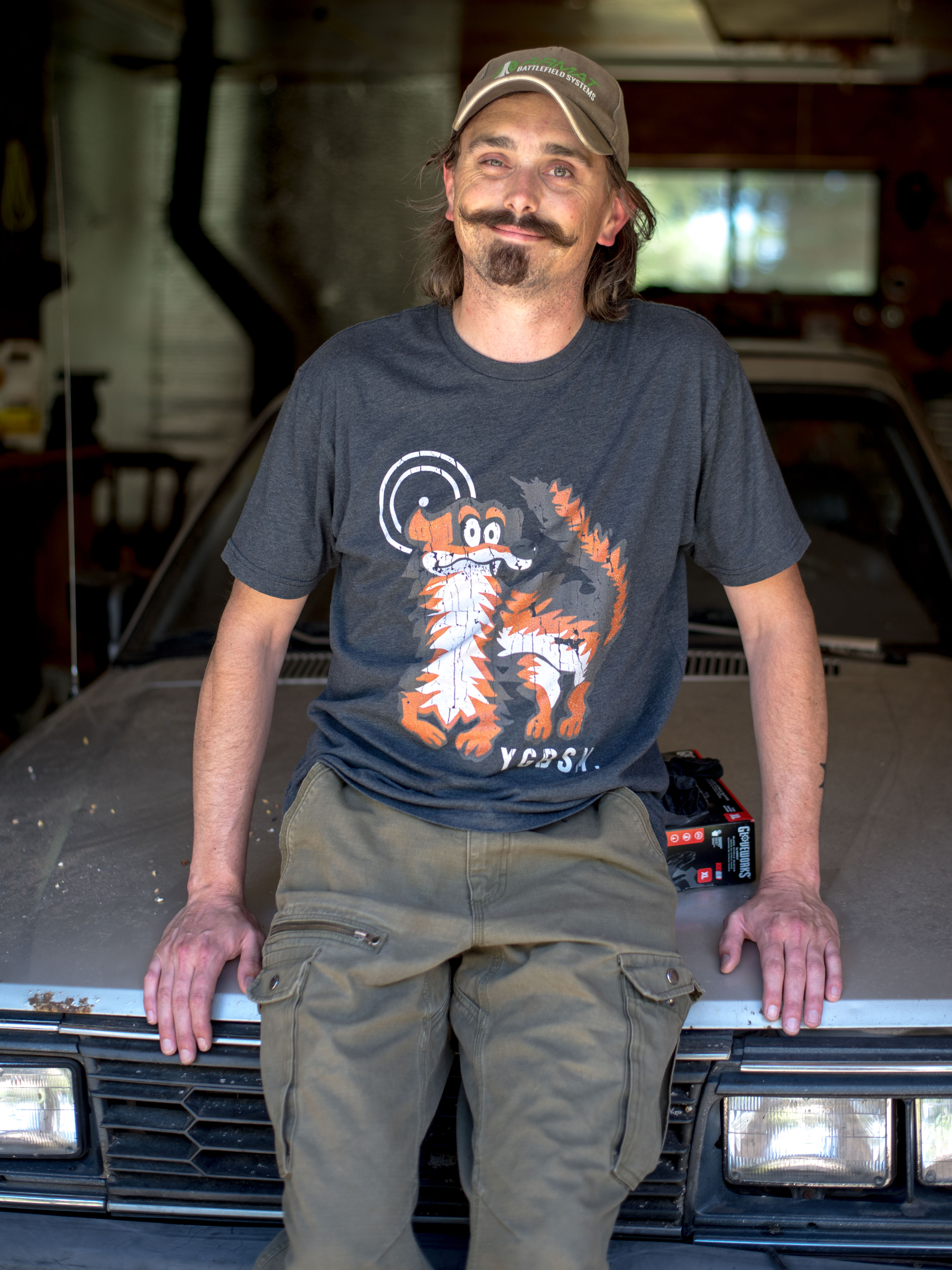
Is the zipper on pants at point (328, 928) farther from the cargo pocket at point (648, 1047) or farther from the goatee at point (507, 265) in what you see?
the goatee at point (507, 265)

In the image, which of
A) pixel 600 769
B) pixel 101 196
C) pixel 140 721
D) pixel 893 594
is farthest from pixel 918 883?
pixel 101 196

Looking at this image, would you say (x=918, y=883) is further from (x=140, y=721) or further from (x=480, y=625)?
(x=140, y=721)

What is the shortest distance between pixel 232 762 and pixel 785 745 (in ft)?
2.84

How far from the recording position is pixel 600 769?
1933 mm

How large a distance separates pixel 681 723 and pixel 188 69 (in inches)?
304

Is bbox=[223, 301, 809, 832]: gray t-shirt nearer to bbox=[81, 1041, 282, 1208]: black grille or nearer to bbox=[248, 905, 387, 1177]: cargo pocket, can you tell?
bbox=[248, 905, 387, 1177]: cargo pocket

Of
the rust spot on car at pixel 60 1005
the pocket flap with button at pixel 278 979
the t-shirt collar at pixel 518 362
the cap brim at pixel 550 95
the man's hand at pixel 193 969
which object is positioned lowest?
the rust spot on car at pixel 60 1005

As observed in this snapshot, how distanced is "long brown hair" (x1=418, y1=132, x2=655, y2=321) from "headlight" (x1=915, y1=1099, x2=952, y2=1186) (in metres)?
1.24

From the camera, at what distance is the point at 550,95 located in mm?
2008

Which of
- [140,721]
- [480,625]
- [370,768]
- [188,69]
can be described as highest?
[188,69]

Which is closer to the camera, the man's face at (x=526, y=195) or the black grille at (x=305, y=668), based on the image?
the man's face at (x=526, y=195)

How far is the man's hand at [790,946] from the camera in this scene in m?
1.71

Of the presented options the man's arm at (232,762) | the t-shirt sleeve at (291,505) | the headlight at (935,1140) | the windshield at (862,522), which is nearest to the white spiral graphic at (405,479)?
the t-shirt sleeve at (291,505)

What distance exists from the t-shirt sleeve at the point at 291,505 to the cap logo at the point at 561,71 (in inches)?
22.7
